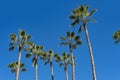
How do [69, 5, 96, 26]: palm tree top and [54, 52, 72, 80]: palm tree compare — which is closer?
[69, 5, 96, 26]: palm tree top

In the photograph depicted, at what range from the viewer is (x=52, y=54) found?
72.8 metres

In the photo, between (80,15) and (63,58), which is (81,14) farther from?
(63,58)

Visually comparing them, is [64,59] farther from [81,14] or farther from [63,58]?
[81,14]

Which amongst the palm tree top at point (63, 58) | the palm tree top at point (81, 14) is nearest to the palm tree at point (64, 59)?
the palm tree top at point (63, 58)

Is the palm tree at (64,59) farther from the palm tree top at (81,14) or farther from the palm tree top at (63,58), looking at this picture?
the palm tree top at (81,14)

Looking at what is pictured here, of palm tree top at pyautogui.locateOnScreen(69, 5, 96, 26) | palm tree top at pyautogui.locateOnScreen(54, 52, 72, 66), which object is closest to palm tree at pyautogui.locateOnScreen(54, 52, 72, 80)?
palm tree top at pyautogui.locateOnScreen(54, 52, 72, 66)

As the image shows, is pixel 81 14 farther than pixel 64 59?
No

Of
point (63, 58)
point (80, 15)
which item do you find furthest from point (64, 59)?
point (80, 15)

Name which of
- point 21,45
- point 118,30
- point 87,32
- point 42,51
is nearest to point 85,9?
point 87,32

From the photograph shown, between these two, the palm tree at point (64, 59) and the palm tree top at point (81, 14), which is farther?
the palm tree at point (64, 59)

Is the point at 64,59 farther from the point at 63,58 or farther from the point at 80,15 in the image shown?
the point at 80,15

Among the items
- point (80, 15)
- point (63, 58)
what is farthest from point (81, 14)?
point (63, 58)

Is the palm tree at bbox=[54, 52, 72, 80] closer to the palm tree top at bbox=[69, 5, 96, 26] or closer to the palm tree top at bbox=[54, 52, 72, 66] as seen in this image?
the palm tree top at bbox=[54, 52, 72, 66]

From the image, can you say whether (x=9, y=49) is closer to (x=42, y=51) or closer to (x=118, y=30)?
(x=42, y=51)
